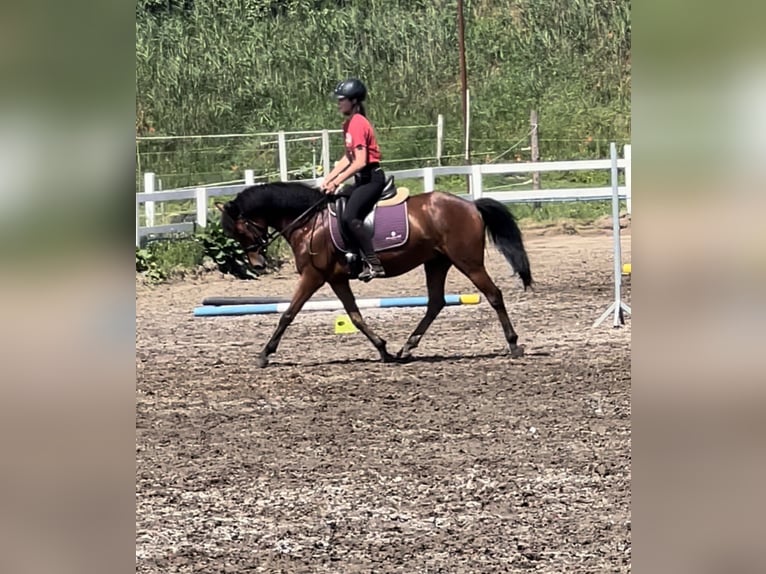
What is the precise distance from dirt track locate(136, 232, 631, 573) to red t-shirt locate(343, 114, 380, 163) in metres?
0.99

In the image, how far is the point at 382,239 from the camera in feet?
16.6

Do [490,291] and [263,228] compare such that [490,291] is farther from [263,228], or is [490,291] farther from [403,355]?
[263,228]

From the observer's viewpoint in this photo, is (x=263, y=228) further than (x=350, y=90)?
Yes

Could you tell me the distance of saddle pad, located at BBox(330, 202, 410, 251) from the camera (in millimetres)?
5059

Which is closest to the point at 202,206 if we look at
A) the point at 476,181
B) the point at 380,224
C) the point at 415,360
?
the point at 476,181

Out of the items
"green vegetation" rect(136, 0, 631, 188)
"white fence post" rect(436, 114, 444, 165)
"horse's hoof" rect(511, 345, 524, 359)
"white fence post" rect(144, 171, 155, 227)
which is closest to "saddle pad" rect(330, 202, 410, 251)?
"horse's hoof" rect(511, 345, 524, 359)

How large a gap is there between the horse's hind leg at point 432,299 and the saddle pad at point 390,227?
0.85ft

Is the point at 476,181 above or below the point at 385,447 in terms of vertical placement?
above

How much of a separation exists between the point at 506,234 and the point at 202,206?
375 centimetres
